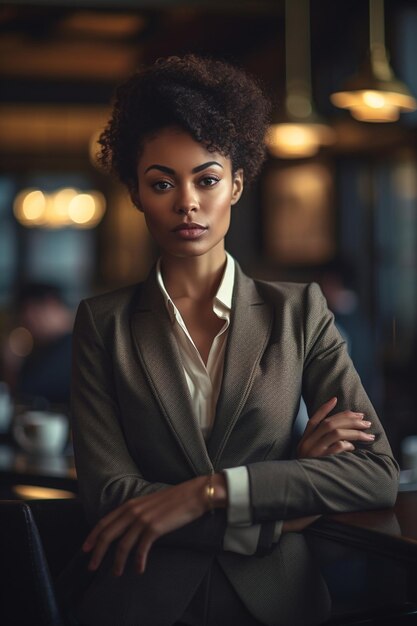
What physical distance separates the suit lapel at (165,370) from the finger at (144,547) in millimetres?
135

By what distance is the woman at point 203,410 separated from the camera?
1.47m

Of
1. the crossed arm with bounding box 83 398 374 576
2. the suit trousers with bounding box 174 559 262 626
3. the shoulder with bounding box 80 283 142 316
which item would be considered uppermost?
the shoulder with bounding box 80 283 142 316

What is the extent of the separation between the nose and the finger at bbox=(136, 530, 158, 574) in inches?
20.0

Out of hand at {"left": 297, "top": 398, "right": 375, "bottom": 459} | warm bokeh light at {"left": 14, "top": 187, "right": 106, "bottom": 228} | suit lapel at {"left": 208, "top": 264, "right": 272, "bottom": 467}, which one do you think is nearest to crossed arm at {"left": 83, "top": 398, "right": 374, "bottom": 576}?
suit lapel at {"left": 208, "top": 264, "right": 272, "bottom": 467}

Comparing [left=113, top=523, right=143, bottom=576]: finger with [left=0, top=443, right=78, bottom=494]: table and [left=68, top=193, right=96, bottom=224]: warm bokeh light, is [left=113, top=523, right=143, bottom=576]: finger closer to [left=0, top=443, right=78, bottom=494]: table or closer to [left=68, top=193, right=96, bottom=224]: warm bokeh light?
[left=0, top=443, right=78, bottom=494]: table

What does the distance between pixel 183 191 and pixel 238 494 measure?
0.49m

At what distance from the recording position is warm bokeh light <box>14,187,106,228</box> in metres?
8.72

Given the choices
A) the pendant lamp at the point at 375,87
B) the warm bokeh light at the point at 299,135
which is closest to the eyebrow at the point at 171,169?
the pendant lamp at the point at 375,87

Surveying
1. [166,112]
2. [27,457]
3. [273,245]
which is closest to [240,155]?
[166,112]

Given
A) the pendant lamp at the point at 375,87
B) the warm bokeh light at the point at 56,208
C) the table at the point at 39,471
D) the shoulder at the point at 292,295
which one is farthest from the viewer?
the warm bokeh light at the point at 56,208

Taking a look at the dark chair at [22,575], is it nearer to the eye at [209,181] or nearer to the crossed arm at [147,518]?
the crossed arm at [147,518]

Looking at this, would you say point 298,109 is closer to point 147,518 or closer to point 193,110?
point 193,110

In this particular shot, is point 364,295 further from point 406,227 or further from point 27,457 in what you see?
point 27,457

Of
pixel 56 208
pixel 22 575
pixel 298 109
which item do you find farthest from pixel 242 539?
pixel 56 208
